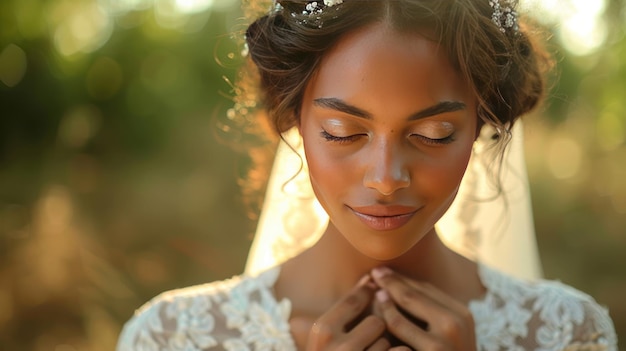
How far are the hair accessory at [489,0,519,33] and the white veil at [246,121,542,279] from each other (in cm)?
44

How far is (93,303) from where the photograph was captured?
5.39m

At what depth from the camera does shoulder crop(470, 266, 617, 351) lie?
7.55 ft

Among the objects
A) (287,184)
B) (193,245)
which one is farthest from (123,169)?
(287,184)

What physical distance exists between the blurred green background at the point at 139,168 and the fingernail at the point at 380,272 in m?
3.52

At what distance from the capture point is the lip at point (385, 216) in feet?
6.11

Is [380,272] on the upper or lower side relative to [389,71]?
lower

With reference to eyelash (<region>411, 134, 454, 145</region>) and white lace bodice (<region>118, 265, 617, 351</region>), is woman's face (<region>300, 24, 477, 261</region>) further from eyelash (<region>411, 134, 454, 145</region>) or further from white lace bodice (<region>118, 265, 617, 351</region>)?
white lace bodice (<region>118, 265, 617, 351</region>)

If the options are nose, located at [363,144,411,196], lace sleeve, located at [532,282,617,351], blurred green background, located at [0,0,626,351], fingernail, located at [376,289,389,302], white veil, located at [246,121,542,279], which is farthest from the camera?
blurred green background, located at [0,0,626,351]

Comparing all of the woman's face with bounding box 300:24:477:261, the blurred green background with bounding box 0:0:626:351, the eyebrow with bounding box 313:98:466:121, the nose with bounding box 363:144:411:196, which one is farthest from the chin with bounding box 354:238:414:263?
the blurred green background with bounding box 0:0:626:351

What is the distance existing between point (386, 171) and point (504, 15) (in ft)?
1.77

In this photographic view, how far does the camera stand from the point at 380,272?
2117 millimetres

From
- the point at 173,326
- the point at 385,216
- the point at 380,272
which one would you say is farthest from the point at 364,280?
the point at 173,326

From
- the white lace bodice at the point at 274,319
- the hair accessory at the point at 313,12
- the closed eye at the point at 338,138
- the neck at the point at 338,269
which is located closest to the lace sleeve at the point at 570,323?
the white lace bodice at the point at 274,319

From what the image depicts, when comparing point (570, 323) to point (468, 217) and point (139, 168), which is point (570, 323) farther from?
point (139, 168)
